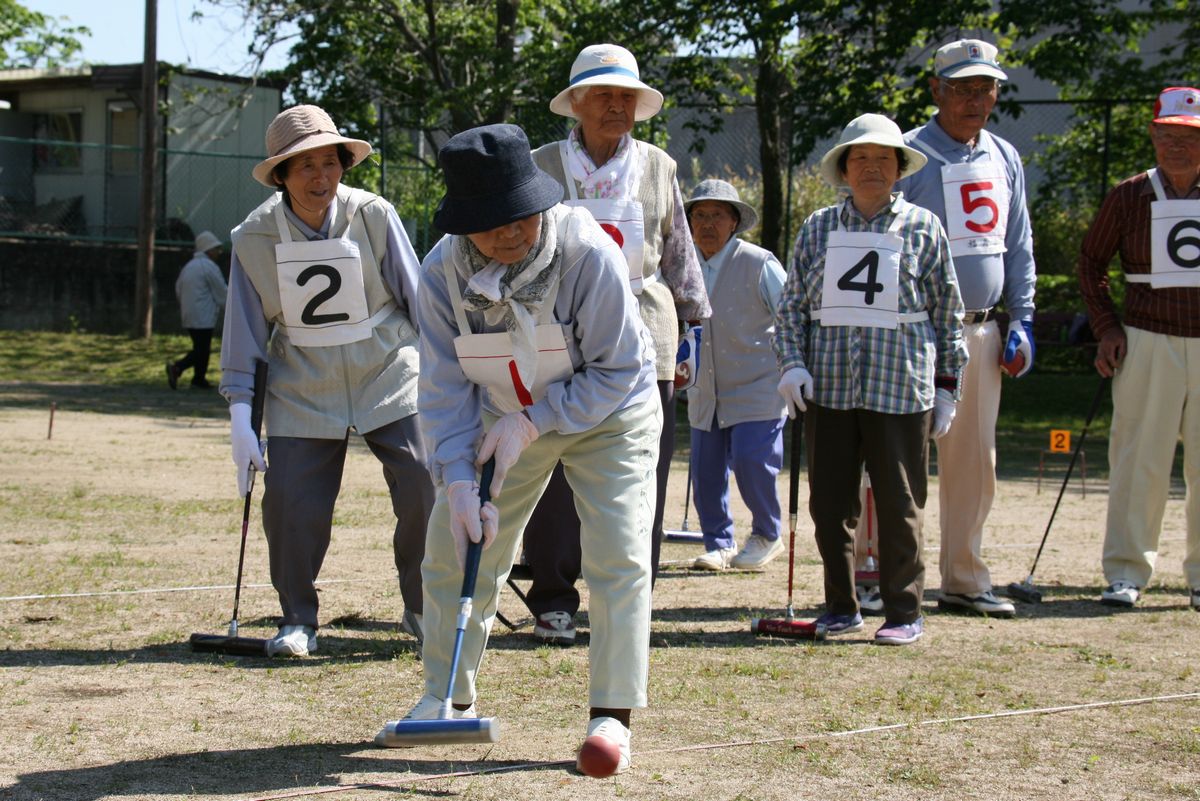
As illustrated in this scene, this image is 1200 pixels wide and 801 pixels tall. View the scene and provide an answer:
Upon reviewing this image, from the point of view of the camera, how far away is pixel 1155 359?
7211 mm

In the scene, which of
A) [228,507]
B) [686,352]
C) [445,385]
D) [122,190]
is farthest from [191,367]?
[445,385]

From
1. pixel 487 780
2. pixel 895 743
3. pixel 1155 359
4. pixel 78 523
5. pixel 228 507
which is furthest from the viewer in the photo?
pixel 228 507

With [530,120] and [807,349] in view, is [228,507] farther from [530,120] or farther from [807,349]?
[530,120]

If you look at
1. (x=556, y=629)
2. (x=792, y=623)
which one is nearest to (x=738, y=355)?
(x=792, y=623)

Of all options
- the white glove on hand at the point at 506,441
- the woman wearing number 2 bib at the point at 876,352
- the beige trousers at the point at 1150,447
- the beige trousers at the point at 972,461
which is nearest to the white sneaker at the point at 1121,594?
the beige trousers at the point at 1150,447

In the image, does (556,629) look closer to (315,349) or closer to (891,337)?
(315,349)

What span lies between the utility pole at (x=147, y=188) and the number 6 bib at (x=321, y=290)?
768 inches

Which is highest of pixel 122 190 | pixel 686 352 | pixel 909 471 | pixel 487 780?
pixel 122 190

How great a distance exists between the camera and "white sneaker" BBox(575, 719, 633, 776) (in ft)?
13.3

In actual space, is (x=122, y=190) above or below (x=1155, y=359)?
above

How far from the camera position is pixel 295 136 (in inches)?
222

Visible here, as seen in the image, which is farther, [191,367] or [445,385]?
[191,367]

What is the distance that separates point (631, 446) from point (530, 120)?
15.2 m

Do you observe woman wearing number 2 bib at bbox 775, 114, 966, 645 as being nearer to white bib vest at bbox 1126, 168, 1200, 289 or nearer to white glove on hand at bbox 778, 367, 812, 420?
white glove on hand at bbox 778, 367, 812, 420
